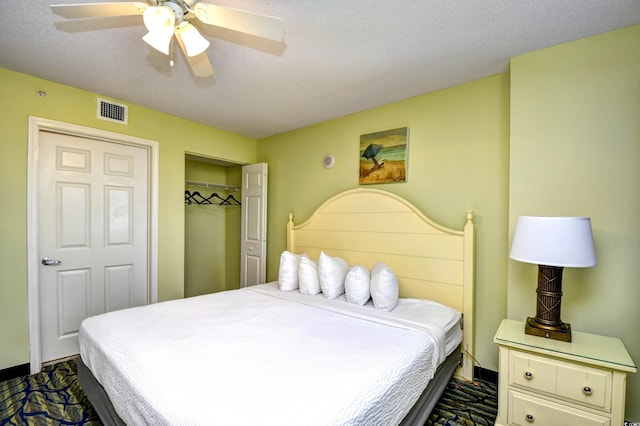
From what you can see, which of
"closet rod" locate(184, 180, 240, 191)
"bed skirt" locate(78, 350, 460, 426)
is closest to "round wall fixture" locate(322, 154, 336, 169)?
"closet rod" locate(184, 180, 240, 191)

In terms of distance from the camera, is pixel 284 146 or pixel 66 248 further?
pixel 284 146

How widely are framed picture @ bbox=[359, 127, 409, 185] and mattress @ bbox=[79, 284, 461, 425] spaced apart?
4.07 feet

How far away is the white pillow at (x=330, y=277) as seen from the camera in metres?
2.54

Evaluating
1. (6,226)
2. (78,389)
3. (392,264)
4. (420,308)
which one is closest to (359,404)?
(420,308)

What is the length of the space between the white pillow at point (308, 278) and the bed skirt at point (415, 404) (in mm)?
1170

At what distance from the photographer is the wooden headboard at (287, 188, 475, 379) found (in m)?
2.30

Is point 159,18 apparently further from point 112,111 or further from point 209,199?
point 209,199

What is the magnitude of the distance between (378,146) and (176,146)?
2.24 m

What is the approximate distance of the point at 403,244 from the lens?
262cm

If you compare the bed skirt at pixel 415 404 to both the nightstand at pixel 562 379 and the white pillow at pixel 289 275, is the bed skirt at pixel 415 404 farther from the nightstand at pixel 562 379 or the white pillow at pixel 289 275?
the white pillow at pixel 289 275

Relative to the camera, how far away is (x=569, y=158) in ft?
6.04

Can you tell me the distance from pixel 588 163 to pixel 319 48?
72.3 inches

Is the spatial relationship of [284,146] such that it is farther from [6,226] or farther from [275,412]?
[275,412]

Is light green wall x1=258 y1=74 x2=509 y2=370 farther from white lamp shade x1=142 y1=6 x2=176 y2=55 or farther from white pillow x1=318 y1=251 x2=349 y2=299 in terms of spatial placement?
white lamp shade x1=142 y1=6 x2=176 y2=55
